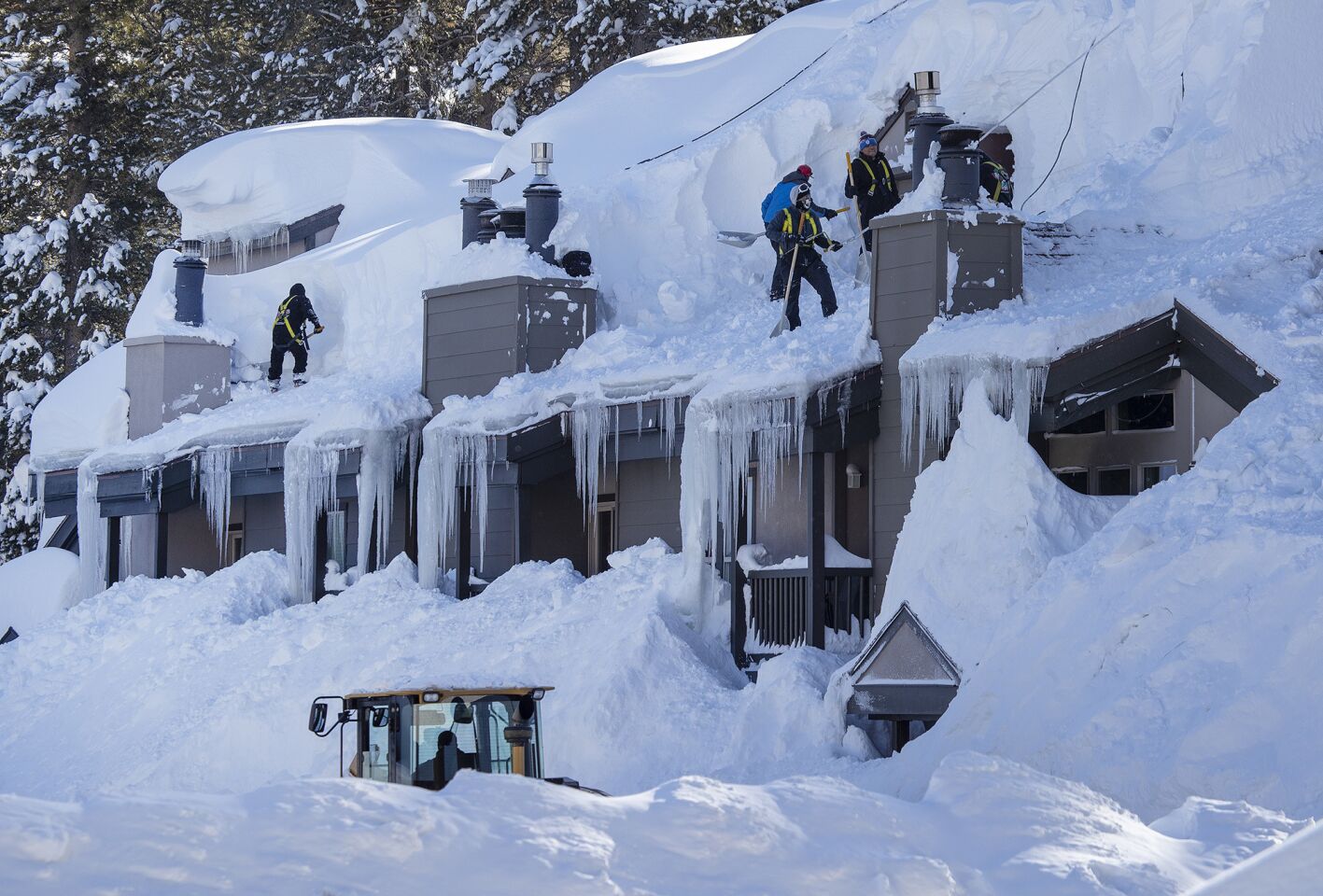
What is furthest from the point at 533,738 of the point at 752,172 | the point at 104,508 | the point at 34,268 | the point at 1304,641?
the point at 34,268

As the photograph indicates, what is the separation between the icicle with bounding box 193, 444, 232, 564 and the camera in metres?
24.0

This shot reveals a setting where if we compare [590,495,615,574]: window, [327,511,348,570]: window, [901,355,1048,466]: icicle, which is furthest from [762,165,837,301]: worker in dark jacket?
[327,511,348,570]: window

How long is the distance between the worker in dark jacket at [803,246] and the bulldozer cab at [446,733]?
302 inches

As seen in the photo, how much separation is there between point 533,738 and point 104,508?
590 inches

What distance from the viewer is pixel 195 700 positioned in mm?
20203

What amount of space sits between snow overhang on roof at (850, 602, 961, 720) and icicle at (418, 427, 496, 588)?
6423 millimetres

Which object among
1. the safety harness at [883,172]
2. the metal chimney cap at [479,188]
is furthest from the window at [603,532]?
the metal chimney cap at [479,188]

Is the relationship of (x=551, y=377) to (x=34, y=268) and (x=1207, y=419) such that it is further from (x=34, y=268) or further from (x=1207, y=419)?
(x=34, y=268)

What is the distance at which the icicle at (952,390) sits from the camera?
51.0 ft

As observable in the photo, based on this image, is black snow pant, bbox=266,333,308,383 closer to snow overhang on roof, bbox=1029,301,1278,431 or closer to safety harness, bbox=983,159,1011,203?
safety harness, bbox=983,159,1011,203

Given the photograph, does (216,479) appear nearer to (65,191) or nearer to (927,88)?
(927,88)

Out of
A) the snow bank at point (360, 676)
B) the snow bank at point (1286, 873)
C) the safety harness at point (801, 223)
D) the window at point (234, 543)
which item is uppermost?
the safety harness at point (801, 223)

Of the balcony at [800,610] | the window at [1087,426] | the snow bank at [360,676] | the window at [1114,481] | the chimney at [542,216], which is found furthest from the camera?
the chimney at [542,216]

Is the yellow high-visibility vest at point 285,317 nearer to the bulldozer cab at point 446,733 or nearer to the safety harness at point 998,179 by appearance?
the safety harness at point 998,179
